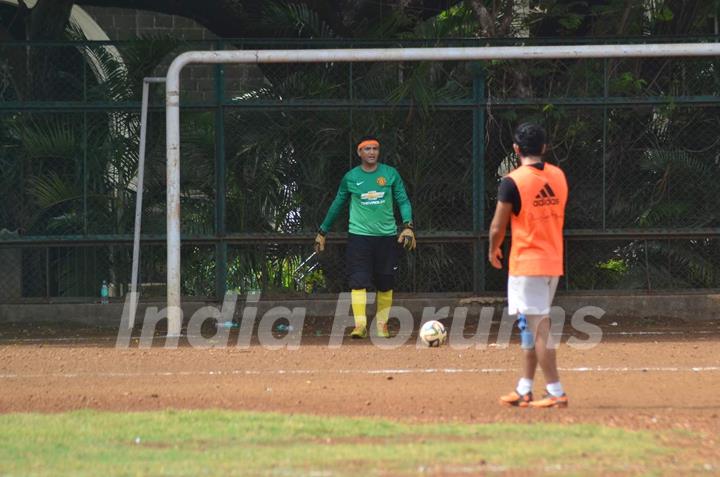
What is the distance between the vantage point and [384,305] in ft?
42.3

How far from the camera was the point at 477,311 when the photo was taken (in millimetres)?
13914

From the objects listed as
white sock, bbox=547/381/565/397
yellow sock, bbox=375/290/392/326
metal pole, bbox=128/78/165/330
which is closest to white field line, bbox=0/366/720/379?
white sock, bbox=547/381/565/397

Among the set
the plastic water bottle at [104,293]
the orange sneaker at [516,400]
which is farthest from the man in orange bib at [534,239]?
the plastic water bottle at [104,293]

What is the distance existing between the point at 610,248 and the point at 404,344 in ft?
10.5

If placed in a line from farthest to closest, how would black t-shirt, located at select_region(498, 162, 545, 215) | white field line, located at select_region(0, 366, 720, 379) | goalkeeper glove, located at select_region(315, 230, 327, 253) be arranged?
goalkeeper glove, located at select_region(315, 230, 327, 253), white field line, located at select_region(0, 366, 720, 379), black t-shirt, located at select_region(498, 162, 545, 215)

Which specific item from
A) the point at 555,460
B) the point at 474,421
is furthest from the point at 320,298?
the point at 555,460

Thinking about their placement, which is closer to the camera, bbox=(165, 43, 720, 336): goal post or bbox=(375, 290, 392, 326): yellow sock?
bbox=(165, 43, 720, 336): goal post

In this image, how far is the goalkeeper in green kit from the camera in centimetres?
1280

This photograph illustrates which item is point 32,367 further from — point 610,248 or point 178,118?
point 610,248

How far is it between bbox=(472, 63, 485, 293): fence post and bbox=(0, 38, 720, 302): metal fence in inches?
0.6

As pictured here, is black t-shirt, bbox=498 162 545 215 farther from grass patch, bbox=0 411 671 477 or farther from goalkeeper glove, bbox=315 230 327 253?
goalkeeper glove, bbox=315 230 327 253

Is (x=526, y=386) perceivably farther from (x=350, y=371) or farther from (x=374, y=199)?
(x=374, y=199)

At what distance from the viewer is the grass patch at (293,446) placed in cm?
666

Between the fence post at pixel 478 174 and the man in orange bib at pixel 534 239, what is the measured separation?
17.7 feet
